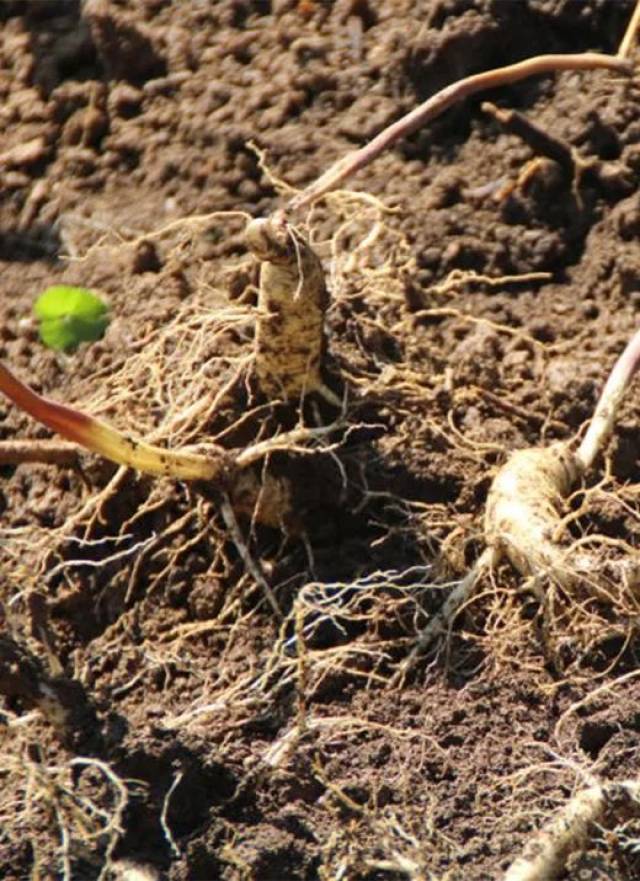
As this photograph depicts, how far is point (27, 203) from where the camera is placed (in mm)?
2436

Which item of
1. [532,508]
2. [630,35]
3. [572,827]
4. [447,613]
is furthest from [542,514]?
[630,35]

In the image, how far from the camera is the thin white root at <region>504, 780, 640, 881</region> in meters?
1.64

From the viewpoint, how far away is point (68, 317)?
2.14 meters

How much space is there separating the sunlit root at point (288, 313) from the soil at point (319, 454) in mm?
57

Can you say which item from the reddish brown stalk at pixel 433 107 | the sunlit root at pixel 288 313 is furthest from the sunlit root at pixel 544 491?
the reddish brown stalk at pixel 433 107

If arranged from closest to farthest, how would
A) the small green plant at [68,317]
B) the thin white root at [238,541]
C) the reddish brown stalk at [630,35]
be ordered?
the thin white root at [238,541], the small green plant at [68,317], the reddish brown stalk at [630,35]

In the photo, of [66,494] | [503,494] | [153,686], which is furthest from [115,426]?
[503,494]

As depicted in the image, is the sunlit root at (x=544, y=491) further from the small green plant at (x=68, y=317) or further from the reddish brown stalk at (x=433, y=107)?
the small green plant at (x=68, y=317)

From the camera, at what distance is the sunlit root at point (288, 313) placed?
189 cm

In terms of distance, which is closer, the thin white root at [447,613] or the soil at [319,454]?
the soil at [319,454]

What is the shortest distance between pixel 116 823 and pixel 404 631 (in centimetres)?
45

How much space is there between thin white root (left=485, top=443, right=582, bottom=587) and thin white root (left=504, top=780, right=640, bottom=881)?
0.93ft

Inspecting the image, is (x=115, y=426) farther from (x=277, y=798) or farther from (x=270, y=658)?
(x=277, y=798)

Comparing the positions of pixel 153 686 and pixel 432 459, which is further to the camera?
pixel 432 459
